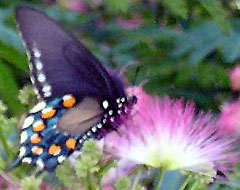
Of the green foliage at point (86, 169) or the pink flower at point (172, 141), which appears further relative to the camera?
the pink flower at point (172, 141)

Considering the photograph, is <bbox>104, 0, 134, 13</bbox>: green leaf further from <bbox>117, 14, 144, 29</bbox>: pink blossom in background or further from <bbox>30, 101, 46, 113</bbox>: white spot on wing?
<bbox>117, 14, 144, 29</bbox>: pink blossom in background

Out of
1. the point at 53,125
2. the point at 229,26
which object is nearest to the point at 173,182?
the point at 53,125

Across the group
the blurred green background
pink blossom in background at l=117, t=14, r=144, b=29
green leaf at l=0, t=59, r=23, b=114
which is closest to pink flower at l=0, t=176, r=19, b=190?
green leaf at l=0, t=59, r=23, b=114

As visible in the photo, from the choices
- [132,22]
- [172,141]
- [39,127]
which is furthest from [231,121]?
[132,22]

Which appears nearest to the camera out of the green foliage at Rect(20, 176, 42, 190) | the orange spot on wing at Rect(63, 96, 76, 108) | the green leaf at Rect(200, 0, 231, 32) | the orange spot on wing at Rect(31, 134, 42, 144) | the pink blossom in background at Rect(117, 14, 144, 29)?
the green foliage at Rect(20, 176, 42, 190)

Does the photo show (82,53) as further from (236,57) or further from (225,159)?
(236,57)

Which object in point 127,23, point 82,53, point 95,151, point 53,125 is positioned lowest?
point 95,151

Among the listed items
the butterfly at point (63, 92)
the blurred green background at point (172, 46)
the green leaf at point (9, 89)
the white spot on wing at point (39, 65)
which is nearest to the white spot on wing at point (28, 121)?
the butterfly at point (63, 92)

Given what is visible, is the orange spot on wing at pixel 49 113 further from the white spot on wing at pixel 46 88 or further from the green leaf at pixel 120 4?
the green leaf at pixel 120 4
